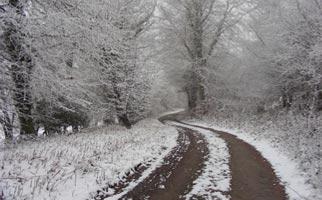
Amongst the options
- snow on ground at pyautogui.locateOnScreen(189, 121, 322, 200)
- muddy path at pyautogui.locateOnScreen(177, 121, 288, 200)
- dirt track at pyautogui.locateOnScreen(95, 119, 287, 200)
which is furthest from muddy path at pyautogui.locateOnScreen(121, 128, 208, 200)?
snow on ground at pyautogui.locateOnScreen(189, 121, 322, 200)

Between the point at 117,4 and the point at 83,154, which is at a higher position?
the point at 117,4

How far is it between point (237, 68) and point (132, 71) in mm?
15498

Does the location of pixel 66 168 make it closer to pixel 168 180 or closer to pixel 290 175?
pixel 168 180

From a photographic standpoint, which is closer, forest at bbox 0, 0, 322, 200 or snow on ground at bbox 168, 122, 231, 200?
snow on ground at bbox 168, 122, 231, 200

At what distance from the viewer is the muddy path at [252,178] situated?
7168 mm

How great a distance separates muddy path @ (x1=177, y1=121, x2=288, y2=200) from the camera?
717cm

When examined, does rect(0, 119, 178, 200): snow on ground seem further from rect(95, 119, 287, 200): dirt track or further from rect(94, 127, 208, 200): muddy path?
rect(95, 119, 287, 200): dirt track

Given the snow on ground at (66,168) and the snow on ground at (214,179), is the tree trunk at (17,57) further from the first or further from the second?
the snow on ground at (214,179)

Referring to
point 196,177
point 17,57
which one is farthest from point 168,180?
point 17,57

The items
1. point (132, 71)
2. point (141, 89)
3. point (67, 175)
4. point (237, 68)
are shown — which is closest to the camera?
point (67, 175)

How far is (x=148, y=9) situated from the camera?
24.0 metres

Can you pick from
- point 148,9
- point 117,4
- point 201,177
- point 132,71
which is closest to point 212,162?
point 201,177

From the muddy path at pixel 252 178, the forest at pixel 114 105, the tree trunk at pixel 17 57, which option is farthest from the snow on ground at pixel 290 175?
the tree trunk at pixel 17 57

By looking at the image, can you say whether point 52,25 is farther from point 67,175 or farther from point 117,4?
point 117,4
